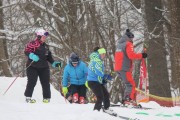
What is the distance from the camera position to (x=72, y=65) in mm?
11594

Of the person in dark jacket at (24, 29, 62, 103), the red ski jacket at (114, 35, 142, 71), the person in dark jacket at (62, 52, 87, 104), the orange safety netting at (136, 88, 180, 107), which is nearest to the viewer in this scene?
the red ski jacket at (114, 35, 142, 71)

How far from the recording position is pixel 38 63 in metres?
10.5

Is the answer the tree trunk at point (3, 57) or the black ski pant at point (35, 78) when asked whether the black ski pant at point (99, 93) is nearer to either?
the black ski pant at point (35, 78)

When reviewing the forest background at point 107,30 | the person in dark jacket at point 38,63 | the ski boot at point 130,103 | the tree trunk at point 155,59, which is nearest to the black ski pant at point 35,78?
the person in dark jacket at point 38,63

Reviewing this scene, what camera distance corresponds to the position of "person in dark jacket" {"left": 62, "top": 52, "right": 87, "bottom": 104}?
11539 millimetres

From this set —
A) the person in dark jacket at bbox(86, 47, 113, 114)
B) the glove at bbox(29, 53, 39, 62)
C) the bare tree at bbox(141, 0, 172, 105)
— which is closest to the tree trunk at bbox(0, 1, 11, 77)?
the bare tree at bbox(141, 0, 172, 105)

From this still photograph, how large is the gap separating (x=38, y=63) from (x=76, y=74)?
141 cm

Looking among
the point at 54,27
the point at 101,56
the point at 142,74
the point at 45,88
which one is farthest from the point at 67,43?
the point at 101,56

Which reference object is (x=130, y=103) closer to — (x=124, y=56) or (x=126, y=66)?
(x=126, y=66)

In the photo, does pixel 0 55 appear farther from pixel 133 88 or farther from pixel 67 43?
pixel 133 88

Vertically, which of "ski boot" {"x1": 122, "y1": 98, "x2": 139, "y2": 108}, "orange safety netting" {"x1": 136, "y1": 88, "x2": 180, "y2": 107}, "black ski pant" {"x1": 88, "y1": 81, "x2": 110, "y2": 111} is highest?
"black ski pant" {"x1": 88, "y1": 81, "x2": 110, "y2": 111}

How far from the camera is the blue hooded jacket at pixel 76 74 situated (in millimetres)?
11547

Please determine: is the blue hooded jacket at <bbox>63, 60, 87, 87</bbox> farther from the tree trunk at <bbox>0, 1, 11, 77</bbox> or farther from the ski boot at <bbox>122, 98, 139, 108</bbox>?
the tree trunk at <bbox>0, 1, 11, 77</bbox>

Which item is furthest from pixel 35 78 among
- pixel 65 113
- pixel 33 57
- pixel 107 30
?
pixel 107 30
